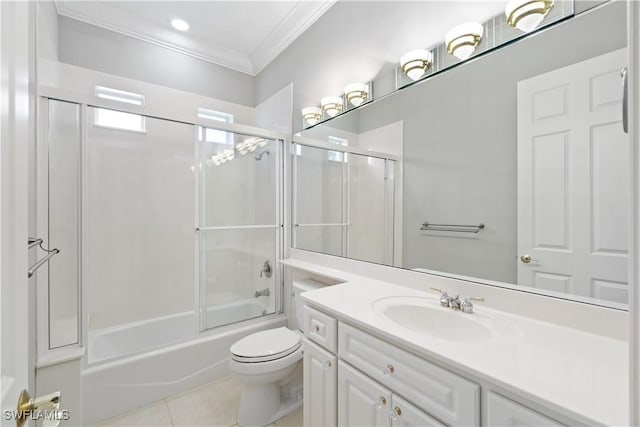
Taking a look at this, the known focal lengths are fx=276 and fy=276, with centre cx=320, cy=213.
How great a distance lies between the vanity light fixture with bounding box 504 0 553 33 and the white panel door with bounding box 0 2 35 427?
159 cm

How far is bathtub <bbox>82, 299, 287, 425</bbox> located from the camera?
5.64 feet

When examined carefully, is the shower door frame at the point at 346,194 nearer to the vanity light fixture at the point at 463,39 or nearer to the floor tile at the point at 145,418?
the vanity light fixture at the point at 463,39

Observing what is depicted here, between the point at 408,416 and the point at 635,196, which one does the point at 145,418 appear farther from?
the point at 635,196

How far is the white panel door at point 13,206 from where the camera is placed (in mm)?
443

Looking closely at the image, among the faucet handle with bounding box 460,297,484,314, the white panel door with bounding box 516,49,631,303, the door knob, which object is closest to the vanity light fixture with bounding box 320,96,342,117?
the white panel door with bounding box 516,49,631,303

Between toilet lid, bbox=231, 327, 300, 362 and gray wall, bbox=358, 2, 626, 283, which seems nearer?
gray wall, bbox=358, 2, 626, 283

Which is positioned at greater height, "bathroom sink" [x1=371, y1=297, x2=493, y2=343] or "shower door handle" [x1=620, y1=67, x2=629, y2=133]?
"shower door handle" [x1=620, y1=67, x2=629, y2=133]

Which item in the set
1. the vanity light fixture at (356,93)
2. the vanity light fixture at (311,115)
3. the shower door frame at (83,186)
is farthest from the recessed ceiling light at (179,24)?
the vanity light fixture at (356,93)

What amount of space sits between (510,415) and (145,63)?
3.53 meters

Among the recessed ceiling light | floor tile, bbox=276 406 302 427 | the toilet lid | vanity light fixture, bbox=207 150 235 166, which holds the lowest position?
floor tile, bbox=276 406 302 427

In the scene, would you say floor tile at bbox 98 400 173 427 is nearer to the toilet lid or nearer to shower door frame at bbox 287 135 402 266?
the toilet lid

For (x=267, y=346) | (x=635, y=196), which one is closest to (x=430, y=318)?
(x=635, y=196)

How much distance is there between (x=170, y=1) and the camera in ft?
7.59

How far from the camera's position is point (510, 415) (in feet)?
2.35
